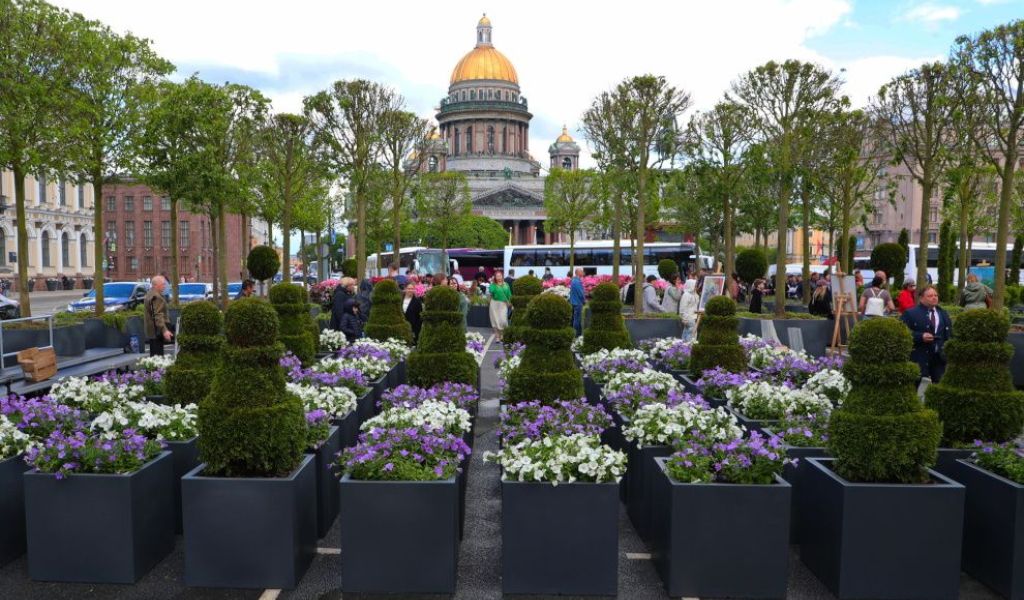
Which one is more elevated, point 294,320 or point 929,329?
point 929,329

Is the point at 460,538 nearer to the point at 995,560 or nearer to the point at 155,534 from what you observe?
the point at 155,534

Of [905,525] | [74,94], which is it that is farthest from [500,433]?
[74,94]

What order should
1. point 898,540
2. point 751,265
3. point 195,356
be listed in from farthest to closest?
1. point 751,265
2. point 195,356
3. point 898,540

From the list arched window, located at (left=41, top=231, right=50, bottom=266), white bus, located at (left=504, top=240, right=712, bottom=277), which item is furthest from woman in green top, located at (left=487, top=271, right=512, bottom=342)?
arched window, located at (left=41, top=231, right=50, bottom=266)

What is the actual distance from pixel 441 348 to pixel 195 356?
2917 millimetres

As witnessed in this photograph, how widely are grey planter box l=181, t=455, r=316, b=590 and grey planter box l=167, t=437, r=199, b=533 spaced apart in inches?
39.7

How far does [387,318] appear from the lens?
1339 centimetres

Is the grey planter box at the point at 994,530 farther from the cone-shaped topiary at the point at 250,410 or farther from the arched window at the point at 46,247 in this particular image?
the arched window at the point at 46,247

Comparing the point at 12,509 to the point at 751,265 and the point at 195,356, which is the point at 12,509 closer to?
the point at 195,356

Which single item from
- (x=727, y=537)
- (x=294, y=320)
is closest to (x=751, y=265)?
(x=294, y=320)

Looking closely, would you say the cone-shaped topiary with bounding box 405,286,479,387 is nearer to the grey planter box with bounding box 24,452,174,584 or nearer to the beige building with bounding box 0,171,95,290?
the grey planter box with bounding box 24,452,174,584

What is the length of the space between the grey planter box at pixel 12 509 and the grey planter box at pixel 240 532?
147cm

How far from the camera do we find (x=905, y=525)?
16.7ft

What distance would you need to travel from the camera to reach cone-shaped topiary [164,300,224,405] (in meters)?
7.44
